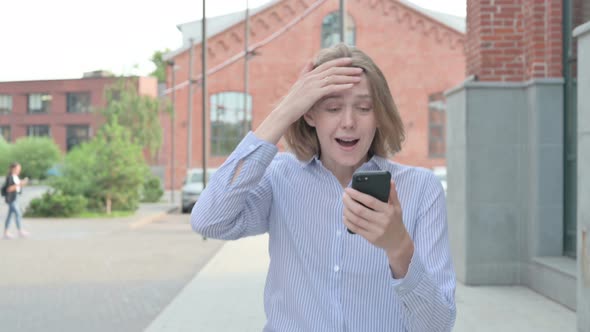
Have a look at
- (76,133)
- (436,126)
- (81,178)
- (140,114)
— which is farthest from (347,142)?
(76,133)

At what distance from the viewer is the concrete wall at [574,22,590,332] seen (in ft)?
21.4

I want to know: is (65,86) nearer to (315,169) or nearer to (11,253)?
(11,253)

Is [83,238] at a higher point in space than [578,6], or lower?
lower

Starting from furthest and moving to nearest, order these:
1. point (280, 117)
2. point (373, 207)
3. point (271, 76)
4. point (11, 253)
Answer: point (271, 76) < point (11, 253) < point (280, 117) < point (373, 207)

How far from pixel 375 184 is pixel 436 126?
1894 inches

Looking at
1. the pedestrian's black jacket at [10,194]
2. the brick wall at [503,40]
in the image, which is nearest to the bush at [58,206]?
the pedestrian's black jacket at [10,194]

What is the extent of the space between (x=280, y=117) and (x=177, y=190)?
4949 centimetres

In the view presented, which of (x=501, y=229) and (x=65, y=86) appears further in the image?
(x=65, y=86)

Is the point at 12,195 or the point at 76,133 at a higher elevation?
the point at 76,133

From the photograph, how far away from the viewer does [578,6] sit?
9.47 meters

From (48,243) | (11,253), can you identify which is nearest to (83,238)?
(48,243)

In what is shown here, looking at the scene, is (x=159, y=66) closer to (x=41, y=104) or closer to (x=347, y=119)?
(x=41, y=104)

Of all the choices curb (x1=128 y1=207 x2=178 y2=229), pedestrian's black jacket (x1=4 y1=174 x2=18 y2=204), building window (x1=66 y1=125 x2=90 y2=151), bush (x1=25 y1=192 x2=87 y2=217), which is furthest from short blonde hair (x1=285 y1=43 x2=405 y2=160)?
building window (x1=66 y1=125 x2=90 y2=151)

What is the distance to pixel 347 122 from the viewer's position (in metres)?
2.33
